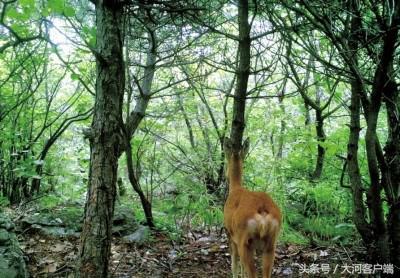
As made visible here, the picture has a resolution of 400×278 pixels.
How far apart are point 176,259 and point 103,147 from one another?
251 centimetres

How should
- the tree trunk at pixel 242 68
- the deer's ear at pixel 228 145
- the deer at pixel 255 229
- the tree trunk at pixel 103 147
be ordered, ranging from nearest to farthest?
the tree trunk at pixel 103 147 < the deer at pixel 255 229 < the tree trunk at pixel 242 68 < the deer's ear at pixel 228 145

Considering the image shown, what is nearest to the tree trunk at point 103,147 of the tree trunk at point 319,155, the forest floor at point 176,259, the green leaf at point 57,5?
the green leaf at point 57,5

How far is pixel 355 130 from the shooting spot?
537 centimetres

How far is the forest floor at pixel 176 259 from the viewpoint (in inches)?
216

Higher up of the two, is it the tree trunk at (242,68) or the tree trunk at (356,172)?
the tree trunk at (242,68)

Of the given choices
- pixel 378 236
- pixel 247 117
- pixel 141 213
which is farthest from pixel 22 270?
pixel 247 117

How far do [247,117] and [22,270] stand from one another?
5655 millimetres

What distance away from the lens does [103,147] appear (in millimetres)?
4148

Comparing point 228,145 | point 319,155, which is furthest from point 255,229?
point 319,155

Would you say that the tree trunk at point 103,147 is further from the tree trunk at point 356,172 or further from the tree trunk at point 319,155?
the tree trunk at point 319,155

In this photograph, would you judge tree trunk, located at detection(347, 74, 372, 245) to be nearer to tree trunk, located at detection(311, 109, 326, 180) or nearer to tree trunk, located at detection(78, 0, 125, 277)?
tree trunk, located at detection(78, 0, 125, 277)

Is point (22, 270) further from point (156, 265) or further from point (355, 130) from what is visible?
point (355, 130)

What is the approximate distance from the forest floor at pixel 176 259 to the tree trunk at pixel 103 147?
4.24 feet

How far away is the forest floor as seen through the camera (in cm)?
548
